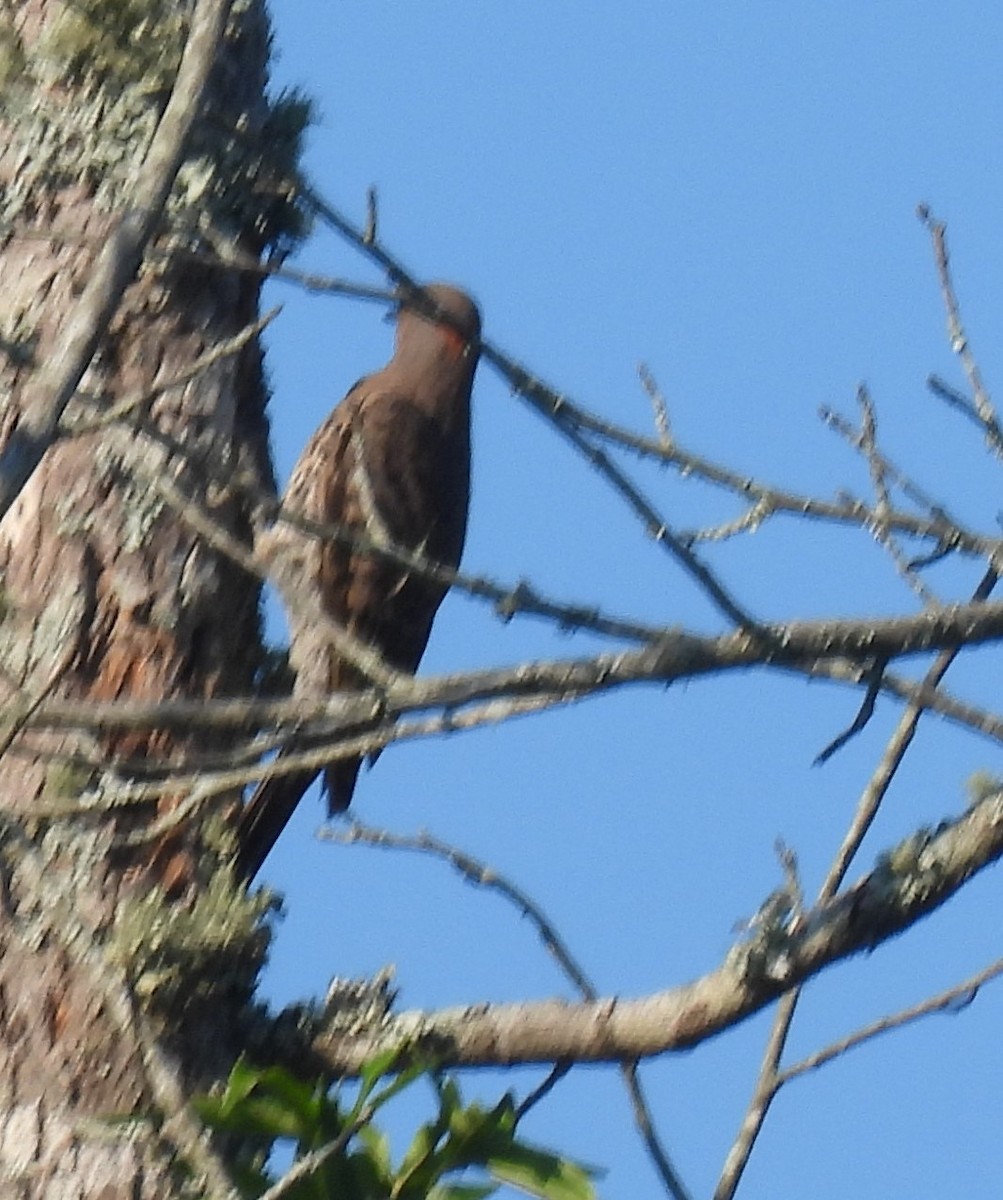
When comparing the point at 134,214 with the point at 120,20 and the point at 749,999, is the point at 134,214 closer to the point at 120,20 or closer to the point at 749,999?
the point at 749,999

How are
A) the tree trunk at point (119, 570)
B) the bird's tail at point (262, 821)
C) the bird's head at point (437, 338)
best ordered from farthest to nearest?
the bird's head at point (437, 338) → the bird's tail at point (262, 821) → the tree trunk at point (119, 570)

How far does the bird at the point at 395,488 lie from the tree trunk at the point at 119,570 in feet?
2.93

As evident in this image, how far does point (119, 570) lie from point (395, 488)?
173 cm

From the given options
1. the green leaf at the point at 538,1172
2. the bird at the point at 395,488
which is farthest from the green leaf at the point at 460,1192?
the bird at the point at 395,488

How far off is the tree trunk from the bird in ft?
2.93

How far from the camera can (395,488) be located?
5.61 metres

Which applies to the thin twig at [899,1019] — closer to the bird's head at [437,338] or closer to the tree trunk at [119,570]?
the tree trunk at [119,570]

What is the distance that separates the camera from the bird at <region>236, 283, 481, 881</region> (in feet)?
17.8

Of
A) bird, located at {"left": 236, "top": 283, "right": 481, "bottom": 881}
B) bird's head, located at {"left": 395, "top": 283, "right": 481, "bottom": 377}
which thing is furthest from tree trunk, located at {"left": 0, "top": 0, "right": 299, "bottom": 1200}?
bird's head, located at {"left": 395, "top": 283, "right": 481, "bottom": 377}

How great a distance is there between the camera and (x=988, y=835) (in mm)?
2980

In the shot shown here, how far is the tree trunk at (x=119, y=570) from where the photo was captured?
3.57 m

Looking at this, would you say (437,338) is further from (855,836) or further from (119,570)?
(855,836)

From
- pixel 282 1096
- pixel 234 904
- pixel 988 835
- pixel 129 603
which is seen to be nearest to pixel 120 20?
pixel 129 603

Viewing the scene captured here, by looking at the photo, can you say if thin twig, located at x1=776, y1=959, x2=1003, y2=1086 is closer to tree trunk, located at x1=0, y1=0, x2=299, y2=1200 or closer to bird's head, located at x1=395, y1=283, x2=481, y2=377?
tree trunk, located at x1=0, y1=0, x2=299, y2=1200
